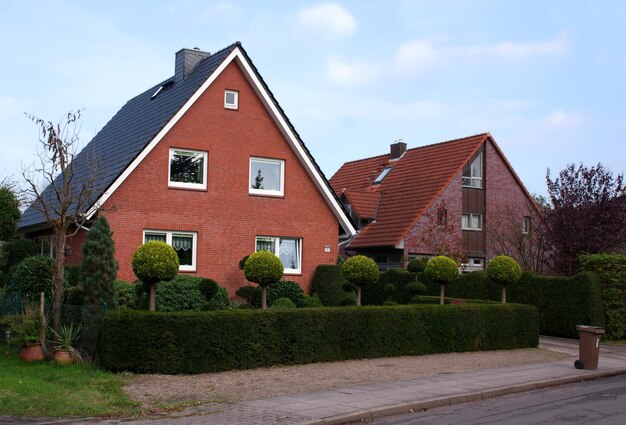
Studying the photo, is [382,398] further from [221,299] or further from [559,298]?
[559,298]

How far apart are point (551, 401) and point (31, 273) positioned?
11830 mm

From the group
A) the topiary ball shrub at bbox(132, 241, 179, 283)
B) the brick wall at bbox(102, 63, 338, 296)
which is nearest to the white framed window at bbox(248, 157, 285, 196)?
the brick wall at bbox(102, 63, 338, 296)

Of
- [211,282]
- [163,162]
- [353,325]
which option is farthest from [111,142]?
[353,325]

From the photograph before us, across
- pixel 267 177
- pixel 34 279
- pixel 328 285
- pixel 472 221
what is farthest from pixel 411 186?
pixel 34 279

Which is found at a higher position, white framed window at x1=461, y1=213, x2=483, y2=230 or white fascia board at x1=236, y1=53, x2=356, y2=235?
white fascia board at x1=236, y1=53, x2=356, y2=235

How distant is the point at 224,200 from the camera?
77.6ft

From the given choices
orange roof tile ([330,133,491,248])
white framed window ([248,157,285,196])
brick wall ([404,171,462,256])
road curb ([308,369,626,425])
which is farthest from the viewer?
orange roof tile ([330,133,491,248])

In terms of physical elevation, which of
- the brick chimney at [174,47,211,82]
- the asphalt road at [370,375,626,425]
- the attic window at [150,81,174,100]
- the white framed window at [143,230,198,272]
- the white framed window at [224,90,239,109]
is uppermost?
the brick chimney at [174,47,211,82]

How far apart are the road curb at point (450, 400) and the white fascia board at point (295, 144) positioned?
38.4ft

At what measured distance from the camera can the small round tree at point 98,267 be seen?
15.6 metres

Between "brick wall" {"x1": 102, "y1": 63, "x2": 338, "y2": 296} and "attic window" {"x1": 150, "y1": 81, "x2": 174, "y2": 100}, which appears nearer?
"brick wall" {"x1": 102, "y1": 63, "x2": 338, "y2": 296}

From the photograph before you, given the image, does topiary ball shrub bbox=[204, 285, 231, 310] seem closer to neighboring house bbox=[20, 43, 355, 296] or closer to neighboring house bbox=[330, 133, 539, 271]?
neighboring house bbox=[20, 43, 355, 296]

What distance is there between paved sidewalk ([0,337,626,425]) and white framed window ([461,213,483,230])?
728 inches

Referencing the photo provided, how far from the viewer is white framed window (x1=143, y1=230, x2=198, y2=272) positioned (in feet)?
74.4
